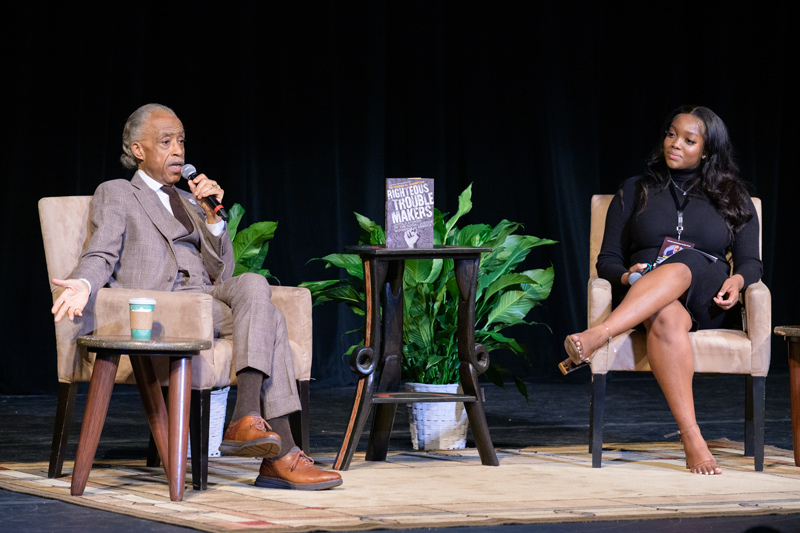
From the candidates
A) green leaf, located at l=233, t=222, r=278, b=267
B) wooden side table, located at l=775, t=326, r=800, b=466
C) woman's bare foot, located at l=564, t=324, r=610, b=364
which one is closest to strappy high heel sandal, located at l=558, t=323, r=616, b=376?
woman's bare foot, located at l=564, t=324, r=610, b=364

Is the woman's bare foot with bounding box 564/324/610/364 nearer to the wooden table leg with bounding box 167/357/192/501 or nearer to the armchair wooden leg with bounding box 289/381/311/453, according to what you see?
the armchair wooden leg with bounding box 289/381/311/453

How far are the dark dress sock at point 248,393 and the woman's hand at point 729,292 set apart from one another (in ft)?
4.88

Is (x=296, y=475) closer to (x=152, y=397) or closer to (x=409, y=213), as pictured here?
(x=152, y=397)

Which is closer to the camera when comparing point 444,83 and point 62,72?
point 62,72

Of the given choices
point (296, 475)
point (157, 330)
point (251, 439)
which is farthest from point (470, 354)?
point (157, 330)

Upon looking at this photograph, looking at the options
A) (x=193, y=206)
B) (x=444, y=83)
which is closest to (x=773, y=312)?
(x=444, y=83)

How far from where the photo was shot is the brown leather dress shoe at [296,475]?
2.79 metres

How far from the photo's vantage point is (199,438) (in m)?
2.81

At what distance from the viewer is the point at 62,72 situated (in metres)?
4.83

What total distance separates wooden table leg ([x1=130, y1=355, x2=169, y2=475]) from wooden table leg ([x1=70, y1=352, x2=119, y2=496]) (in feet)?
0.37

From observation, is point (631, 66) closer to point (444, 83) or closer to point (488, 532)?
point (444, 83)

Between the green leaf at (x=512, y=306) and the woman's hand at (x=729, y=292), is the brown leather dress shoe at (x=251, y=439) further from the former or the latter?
the woman's hand at (x=729, y=292)

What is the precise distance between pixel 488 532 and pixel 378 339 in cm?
103

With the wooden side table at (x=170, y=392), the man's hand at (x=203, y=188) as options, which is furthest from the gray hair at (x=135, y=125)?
the wooden side table at (x=170, y=392)
